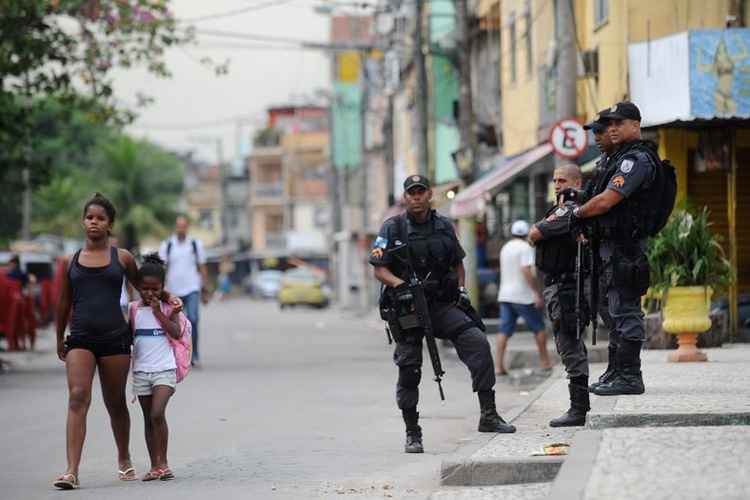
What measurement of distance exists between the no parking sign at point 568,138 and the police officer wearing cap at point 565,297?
27.3 feet

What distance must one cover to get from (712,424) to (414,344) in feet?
7.95

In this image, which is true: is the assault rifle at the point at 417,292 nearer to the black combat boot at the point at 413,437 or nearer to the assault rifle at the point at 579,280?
the black combat boot at the point at 413,437

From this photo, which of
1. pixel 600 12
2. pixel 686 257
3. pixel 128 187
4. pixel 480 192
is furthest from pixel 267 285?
pixel 686 257

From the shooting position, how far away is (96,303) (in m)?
10.1

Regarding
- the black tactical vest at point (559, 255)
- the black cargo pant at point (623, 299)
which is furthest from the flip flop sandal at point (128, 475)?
the black cargo pant at point (623, 299)

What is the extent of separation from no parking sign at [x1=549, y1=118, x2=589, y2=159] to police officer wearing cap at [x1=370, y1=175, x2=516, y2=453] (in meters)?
8.28

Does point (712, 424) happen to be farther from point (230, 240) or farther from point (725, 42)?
point (230, 240)

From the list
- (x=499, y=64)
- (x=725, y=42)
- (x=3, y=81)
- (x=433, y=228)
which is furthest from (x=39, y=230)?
(x=433, y=228)

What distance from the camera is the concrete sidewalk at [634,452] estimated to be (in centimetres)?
719

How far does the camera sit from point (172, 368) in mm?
10227

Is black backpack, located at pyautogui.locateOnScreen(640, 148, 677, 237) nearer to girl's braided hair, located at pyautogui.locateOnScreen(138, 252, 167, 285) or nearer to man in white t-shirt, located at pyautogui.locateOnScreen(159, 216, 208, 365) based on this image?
girl's braided hair, located at pyautogui.locateOnScreen(138, 252, 167, 285)

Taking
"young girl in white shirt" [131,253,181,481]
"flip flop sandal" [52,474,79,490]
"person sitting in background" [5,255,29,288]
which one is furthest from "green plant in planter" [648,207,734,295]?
"person sitting in background" [5,255,29,288]

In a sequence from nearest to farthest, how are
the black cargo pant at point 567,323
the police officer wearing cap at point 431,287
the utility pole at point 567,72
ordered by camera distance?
1. the black cargo pant at point 567,323
2. the police officer wearing cap at point 431,287
3. the utility pole at point 567,72

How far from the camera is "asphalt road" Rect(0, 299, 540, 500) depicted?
9852mm
